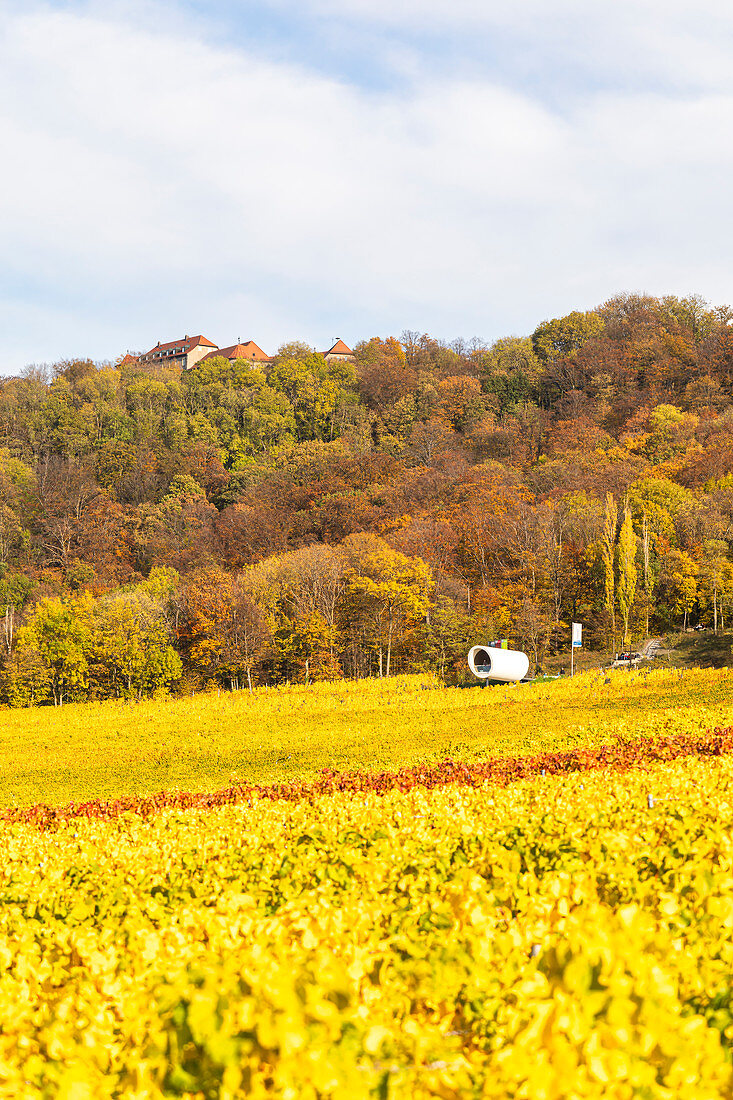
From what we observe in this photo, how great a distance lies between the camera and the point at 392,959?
2.81 m

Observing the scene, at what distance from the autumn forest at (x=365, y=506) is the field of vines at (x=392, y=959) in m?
37.2

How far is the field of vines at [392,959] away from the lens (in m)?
2.05

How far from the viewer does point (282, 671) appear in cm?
4669

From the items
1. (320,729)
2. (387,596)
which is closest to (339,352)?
(387,596)

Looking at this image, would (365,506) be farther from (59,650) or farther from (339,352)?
(339,352)

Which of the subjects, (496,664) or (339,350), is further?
(339,350)

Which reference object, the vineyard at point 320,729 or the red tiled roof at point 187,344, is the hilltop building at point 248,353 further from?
the vineyard at point 320,729

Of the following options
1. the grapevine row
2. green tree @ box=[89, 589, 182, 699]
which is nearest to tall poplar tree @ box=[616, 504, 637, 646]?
green tree @ box=[89, 589, 182, 699]

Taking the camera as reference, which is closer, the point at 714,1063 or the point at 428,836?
the point at 714,1063

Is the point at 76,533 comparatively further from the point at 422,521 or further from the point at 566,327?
the point at 566,327

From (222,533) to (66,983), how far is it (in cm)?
6789

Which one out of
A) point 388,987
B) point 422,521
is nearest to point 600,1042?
point 388,987

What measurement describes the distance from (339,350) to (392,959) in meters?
134

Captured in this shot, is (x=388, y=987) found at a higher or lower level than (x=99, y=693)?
higher
